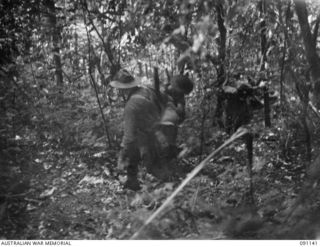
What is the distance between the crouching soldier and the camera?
2572 mm

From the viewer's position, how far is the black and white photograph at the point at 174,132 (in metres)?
2.42

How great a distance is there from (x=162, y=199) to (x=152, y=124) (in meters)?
0.41

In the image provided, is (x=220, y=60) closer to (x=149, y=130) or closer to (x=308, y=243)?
(x=149, y=130)

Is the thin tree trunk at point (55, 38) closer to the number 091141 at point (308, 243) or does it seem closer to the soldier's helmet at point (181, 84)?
the soldier's helmet at point (181, 84)

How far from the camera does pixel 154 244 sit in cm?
240

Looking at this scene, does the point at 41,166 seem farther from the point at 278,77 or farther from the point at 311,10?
the point at 311,10

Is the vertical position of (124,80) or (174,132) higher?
(124,80)

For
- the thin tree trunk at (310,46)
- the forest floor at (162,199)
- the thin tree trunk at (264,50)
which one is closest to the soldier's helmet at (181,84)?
the forest floor at (162,199)

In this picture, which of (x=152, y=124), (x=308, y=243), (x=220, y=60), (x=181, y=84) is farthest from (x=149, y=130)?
(x=308, y=243)

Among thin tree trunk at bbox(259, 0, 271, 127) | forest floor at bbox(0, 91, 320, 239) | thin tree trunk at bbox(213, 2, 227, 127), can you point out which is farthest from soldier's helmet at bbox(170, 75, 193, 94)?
thin tree trunk at bbox(259, 0, 271, 127)

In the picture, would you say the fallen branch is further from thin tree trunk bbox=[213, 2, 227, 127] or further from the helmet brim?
the helmet brim

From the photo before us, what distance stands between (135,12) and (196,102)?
2.10 ft

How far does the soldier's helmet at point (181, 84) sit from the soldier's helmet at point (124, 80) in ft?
0.67

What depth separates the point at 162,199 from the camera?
2.43 m
